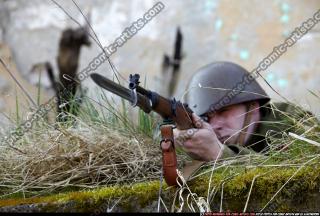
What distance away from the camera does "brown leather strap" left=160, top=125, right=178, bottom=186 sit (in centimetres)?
167

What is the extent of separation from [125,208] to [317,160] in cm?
52

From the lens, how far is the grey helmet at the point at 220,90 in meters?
2.81

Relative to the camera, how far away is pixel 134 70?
7.71 meters

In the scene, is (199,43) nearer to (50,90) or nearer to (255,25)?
(255,25)

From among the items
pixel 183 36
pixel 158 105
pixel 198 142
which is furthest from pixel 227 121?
pixel 183 36

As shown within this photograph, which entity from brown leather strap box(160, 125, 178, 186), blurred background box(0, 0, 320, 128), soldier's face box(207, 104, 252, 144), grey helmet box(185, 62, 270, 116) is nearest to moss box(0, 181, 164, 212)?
brown leather strap box(160, 125, 178, 186)

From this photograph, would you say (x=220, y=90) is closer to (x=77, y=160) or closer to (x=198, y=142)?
(x=198, y=142)

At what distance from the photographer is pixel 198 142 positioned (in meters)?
2.12

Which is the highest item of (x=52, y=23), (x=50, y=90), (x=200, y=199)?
(x=52, y=23)

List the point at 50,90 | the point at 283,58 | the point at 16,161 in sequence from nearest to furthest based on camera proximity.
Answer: the point at 16,161 → the point at 50,90 → the point at 283,58

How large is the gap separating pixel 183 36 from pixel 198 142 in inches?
229

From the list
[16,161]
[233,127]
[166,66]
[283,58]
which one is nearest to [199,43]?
[166,66]

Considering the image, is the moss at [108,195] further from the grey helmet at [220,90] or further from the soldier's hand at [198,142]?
the grey helmet at [220,90]

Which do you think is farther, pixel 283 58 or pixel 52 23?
pixel 52 23
